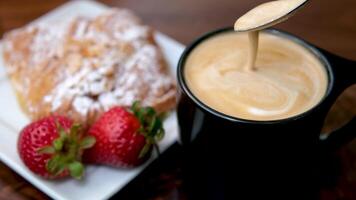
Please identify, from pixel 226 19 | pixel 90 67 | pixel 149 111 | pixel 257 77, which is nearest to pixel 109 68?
pixel 90 67

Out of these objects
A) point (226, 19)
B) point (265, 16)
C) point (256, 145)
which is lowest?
point (226, 19)

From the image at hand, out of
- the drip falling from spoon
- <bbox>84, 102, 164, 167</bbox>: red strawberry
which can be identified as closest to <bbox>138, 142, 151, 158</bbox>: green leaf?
<bbox>84, 102, 164, 167</bbox>: red strawberry

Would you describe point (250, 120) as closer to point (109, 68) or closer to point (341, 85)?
point (341, 85)

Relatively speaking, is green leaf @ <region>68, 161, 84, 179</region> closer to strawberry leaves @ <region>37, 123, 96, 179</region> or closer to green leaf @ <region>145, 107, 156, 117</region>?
strawberry leaves @ <region>37, 123, 96, 179</region>

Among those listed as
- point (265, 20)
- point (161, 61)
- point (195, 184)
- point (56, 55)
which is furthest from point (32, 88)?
point (265, 20)

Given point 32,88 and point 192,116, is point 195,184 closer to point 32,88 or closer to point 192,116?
point 192,116

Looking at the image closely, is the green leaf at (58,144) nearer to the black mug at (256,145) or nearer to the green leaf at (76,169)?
the green leaf at (76,169)

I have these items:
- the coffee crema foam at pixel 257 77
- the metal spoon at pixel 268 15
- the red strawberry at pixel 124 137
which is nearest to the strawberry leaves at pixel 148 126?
the red strawberry at pixel 124 137
